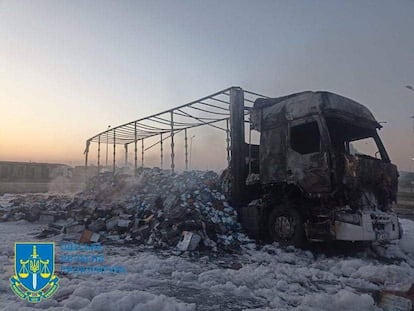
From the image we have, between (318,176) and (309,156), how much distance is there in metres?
0.45

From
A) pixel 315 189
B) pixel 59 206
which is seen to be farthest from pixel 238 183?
pixel 59 206

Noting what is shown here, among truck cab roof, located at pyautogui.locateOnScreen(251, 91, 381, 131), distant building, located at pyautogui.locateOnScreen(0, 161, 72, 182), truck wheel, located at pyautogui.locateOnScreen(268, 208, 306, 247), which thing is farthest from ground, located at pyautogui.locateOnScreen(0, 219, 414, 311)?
distant building, located at pyautogui.locateOnScreen(0, 161, 72, 182)

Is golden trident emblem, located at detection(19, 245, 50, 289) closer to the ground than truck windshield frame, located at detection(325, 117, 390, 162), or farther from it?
closer to the ground

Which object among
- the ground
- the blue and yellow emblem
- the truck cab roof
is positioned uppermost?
the truck cab roof

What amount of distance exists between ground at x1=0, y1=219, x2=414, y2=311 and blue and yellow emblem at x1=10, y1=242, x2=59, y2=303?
0.29 ft

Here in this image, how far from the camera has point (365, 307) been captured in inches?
125

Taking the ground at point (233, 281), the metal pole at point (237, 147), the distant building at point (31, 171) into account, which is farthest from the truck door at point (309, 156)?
the distant building at point (31, 171)

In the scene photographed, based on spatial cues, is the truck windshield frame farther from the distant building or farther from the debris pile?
the distant building

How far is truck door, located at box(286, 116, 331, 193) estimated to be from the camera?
5.52 meters

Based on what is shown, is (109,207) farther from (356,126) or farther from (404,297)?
(404,297)

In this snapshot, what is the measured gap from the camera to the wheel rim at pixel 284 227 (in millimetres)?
6089

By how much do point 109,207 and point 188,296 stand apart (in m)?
5.62

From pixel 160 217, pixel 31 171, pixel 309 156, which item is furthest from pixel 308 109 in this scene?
pixel 31 171

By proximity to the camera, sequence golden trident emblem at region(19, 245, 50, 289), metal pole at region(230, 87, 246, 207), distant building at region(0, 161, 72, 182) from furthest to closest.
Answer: distant building at region(0, 161, 72, 182), metal pole at region(230, 87, 246, 207), golden trident emblem at region(19, 245, 50, 289)
